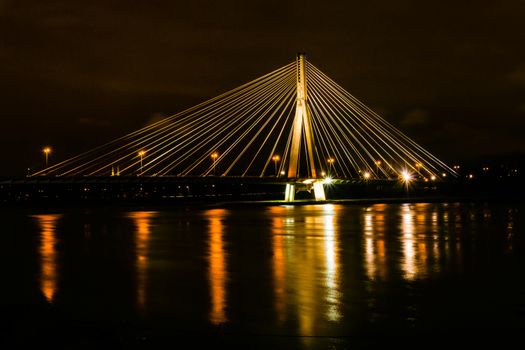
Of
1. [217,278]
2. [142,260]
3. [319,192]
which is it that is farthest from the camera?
[319,192]

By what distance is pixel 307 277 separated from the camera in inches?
472

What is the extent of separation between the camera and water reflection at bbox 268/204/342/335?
8648 millimetres

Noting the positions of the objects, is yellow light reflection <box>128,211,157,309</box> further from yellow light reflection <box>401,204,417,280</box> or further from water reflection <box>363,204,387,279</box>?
yellow light reflection <box>401,204,417,280</box>

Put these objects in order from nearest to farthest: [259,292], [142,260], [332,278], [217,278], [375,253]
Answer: [259,292] < [332,278] < [217,278] < [142,260] < [375,253]

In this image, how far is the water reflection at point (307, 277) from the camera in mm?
8648

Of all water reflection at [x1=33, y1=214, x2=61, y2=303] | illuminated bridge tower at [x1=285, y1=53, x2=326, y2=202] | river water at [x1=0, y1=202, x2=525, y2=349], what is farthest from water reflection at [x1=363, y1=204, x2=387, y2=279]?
illuminated bridge tower at [x1=285, y1=53, x2=326, y2=202]

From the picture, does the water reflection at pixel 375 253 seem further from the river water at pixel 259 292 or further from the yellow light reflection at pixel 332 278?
the yellow light reflection at pixel 332 278

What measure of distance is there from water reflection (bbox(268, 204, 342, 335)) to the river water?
3cm

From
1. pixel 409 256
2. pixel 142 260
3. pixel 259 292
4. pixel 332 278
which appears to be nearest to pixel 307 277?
pixel 332 278

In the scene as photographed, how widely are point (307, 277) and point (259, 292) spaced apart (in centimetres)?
187

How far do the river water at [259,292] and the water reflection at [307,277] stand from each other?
3cm

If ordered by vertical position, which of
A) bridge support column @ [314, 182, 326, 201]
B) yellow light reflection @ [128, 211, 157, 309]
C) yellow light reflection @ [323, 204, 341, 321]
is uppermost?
bridge support column @ [314, 182, 326, 201]

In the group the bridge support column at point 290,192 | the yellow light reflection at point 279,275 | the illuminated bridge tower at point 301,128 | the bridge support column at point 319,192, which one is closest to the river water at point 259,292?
the yellow light reflection at point 279,275

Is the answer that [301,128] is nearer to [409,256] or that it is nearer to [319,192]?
[319,192]
